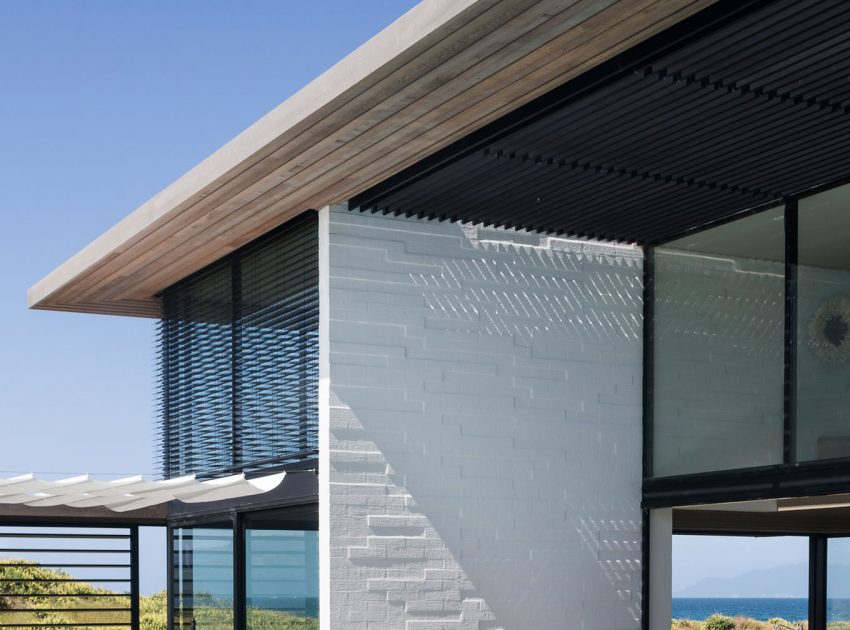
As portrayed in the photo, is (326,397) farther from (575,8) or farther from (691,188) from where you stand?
(575,8)

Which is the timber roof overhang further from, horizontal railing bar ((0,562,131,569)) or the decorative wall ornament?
horizontal railing bar ((0,562,131,569))

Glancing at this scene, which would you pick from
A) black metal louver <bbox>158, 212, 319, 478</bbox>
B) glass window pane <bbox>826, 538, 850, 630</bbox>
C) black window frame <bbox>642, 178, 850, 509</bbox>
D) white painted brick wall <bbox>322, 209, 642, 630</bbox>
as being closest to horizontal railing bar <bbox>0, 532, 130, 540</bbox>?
black metal louver <bbox>158, 212, 319, 478</bbox>

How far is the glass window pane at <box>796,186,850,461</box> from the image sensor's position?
8984mm

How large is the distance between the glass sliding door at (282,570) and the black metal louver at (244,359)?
19.8 inches

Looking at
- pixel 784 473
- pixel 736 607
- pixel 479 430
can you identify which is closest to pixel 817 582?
pixel 784 473

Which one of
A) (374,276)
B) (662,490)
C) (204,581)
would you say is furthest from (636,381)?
(204,581)

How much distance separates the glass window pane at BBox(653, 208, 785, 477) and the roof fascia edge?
4.04 metres

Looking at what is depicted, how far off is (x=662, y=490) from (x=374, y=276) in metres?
3.10

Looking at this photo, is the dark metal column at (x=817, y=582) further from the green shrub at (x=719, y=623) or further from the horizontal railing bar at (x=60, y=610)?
the green shrub at (x=719, y=623)

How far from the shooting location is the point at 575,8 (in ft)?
20.3

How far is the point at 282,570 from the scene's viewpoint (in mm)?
10055

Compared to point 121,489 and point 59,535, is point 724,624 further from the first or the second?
point 121,489

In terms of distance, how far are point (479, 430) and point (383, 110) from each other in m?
3.29

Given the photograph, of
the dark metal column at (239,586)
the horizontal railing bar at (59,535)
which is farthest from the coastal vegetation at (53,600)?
the dark metal column at (239,586)
